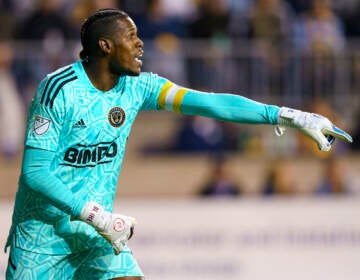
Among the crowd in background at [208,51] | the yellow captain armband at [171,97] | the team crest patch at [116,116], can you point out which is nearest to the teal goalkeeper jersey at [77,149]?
the team crest patch at [116,116]

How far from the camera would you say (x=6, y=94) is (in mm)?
11406

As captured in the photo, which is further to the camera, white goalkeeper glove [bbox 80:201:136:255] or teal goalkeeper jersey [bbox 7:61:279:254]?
teal goalkeeper jersey [bbox 7:61:279:254]

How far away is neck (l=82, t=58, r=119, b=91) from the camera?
5.35 metres

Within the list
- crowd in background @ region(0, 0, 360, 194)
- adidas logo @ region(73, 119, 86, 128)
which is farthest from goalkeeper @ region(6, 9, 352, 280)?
crowd in background @ region(0, 0, 360, 194)

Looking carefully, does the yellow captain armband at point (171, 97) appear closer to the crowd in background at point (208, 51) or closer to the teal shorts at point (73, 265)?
the teal shorts at point (73, 265)

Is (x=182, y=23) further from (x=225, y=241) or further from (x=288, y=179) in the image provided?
(x=225, y=241)

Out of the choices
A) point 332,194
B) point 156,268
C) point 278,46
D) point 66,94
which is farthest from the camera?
point 278,46

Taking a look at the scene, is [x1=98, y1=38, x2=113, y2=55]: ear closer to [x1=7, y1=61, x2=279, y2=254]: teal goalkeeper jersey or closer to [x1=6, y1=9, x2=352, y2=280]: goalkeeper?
[x1=6, y1=9, x2=352, y2=280]: goalkeeper

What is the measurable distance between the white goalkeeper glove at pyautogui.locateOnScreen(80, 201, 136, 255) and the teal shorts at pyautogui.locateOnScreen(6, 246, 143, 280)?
1.13ft

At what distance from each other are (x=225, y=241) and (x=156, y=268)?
73 cm

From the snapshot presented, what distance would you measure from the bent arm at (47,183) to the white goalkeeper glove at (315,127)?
3.69ft

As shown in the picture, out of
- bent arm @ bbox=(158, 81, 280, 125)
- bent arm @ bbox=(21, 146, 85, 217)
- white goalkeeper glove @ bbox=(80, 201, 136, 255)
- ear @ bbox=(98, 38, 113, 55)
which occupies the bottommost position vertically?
white goalkeeper glove @ bbox=(80, 201, 136, 255)

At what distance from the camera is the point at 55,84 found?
5191 mm

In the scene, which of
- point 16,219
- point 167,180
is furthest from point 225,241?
point 16,219
